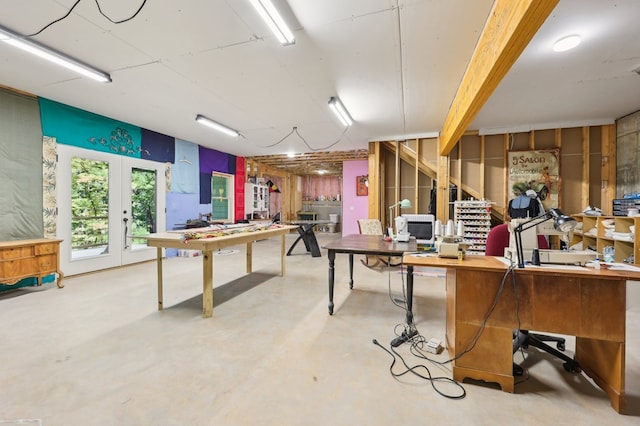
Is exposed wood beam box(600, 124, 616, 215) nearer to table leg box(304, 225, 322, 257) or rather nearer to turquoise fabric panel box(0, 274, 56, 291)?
table leg box(304, 225, 322, 257)

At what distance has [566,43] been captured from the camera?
2777 mm

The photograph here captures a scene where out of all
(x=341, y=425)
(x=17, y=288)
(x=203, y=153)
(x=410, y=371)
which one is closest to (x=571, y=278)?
(x=410, y=371)

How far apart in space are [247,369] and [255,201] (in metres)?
8.16

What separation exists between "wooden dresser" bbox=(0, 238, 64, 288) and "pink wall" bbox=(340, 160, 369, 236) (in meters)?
7.20

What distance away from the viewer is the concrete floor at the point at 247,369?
5.34 feet

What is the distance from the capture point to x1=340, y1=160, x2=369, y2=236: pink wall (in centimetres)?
935

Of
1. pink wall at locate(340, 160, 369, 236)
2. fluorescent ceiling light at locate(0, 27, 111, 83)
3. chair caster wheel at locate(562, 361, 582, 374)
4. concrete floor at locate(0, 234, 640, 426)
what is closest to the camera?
concrete floor at locate(0, 234, 640, 426)

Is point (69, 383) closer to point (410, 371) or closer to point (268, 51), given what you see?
point (410, 371)

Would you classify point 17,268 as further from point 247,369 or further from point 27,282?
point 247,369

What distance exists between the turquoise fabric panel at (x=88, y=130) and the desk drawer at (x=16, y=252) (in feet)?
6.17

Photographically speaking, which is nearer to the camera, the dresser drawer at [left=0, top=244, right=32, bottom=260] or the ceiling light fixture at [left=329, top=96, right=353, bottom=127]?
the dresser drawer at [left=0, top=244, right=32, bottom=260]

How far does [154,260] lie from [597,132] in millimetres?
9325

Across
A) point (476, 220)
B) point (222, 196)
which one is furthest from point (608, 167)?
point (222, 196)

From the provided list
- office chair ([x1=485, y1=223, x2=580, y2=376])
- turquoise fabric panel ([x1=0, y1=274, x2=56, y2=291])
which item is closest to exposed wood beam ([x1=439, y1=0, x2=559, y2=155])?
office chair ([x1=485, y1=223, x2=580, y2=376])
